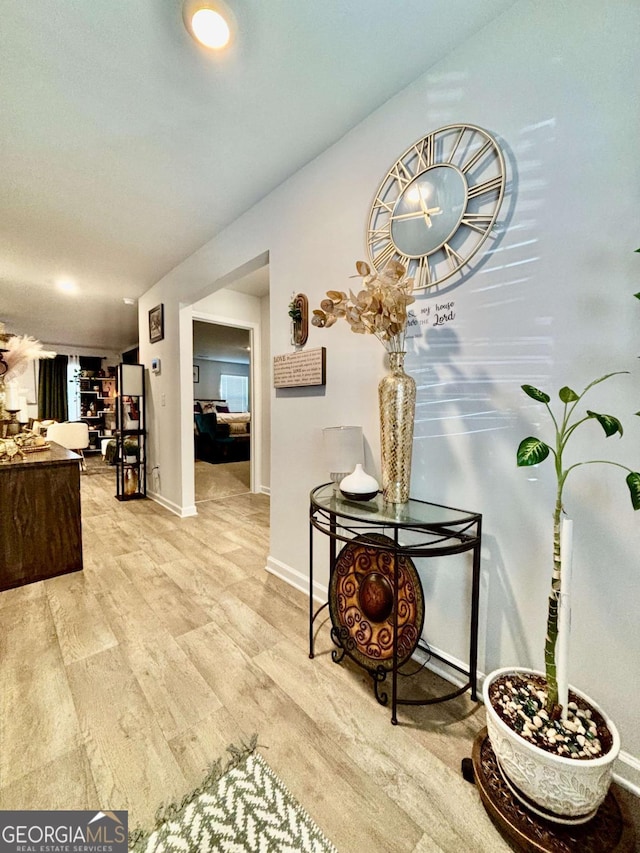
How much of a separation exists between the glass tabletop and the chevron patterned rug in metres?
0.80

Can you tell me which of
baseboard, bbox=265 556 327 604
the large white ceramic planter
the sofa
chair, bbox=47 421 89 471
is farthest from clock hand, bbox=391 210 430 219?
chair, bbox=47 421 89 471

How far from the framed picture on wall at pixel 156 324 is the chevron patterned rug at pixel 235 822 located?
3.62 m

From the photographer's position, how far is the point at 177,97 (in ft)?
4.84

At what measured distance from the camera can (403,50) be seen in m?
1.29

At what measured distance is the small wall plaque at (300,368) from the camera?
1.84 meters

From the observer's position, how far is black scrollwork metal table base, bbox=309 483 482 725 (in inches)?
45.7

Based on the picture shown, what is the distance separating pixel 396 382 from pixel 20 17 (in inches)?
72.7

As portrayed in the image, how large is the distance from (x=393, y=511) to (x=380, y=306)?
777 mm

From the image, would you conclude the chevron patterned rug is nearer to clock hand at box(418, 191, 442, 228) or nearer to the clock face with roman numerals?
the clock face with roman numerals

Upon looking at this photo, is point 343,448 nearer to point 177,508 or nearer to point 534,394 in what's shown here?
point 534,394

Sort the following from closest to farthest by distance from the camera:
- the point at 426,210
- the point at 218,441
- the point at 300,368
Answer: the point at 426,210
the point at 300,368
the point at 218,441

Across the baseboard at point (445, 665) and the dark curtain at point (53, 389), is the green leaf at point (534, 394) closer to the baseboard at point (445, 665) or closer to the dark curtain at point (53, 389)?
the baseboard at point (445, 665)

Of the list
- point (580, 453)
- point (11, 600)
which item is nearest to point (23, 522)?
point (11, 600)

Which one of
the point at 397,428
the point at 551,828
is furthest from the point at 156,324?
the point at 551,828
